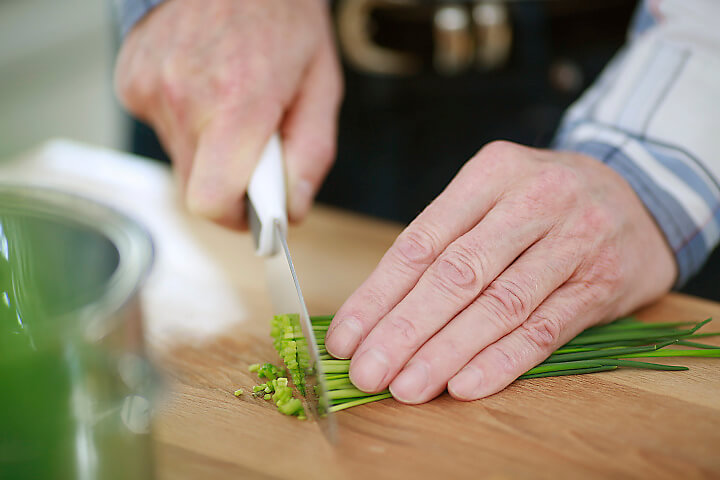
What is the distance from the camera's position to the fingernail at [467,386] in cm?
74

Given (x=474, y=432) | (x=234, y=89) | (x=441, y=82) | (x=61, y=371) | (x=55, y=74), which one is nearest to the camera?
(x=61, y=371)

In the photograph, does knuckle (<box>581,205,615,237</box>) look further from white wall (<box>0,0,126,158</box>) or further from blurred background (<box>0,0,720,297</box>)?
white wall (<box>0,0,126,158</box>)

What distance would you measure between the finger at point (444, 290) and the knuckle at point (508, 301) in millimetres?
17

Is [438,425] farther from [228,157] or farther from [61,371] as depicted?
[228,157]

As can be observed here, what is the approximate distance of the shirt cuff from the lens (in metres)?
0.96

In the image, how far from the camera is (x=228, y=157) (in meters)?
1.02

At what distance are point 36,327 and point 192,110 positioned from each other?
0.71 meters

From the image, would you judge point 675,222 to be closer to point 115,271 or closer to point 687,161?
point 687,161

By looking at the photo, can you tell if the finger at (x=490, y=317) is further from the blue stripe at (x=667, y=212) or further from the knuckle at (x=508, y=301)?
the blue stripe at (x=667, y=212)

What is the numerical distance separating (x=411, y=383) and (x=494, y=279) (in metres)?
0.18

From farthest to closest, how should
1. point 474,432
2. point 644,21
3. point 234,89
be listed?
point 644,21 → point 234,89 → point 474,432

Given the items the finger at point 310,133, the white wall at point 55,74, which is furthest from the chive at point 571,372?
the white wall at point 55,74

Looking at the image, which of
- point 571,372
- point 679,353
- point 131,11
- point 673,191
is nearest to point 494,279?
point 571,372

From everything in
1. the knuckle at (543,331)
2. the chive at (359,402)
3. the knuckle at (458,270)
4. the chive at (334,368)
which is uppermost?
the knuckle at (458,270)
